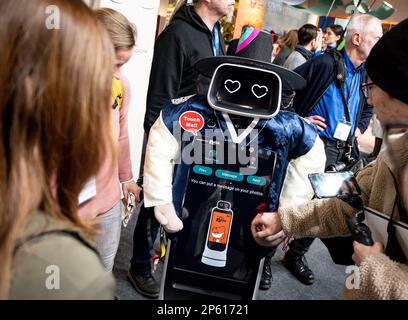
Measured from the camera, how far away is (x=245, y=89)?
4.77 feet

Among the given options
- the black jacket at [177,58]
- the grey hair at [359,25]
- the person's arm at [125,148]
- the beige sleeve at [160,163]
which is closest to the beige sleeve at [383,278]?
the beige sleeve at [160,163]

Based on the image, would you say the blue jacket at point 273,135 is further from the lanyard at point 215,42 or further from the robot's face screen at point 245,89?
the lanyard at point 215,42

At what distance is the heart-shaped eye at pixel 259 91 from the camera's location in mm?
1445

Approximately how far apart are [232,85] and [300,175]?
442mm

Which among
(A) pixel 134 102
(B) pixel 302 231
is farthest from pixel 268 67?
(A) pixel 134 102

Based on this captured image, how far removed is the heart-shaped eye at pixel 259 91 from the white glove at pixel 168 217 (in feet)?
1.71

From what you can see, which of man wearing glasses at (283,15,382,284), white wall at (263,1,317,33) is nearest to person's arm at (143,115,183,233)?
man wearing glasses at (283,15,382,284)

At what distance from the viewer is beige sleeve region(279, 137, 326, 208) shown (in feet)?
5.07

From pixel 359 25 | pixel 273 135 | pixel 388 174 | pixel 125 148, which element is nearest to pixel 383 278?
pixel 388 174

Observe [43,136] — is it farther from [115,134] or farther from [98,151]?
[115,134]

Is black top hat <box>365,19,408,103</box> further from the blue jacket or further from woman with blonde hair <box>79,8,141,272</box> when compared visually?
woman with blonde hair <box>79,8,141,272</box>

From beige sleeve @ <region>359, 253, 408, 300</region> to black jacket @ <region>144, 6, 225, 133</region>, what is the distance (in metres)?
1.29

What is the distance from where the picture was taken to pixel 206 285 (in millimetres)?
1620
